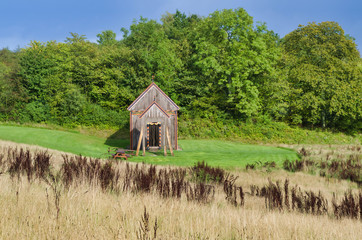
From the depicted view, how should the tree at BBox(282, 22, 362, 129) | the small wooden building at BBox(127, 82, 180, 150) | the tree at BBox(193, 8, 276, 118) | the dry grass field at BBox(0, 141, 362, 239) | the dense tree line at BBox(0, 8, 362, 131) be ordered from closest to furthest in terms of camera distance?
the dry grass field at BBox(0, 141, 362, 239), the small wooden building at BBox(127, 82, 180, 150), the tree at BBox(193, 8, 276, 118), the dense tree line at BBox(0, 8, 362, 131), the tree at BBox(282, 22, 362, 129)

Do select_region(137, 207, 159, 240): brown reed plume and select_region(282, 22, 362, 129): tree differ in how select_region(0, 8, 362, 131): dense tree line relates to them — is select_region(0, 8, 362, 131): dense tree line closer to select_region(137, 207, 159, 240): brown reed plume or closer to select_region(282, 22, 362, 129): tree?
select_region(282, 22, 362, 129): tree

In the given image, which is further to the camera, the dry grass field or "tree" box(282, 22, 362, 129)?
"tree" box(282, 22, 362, 129)

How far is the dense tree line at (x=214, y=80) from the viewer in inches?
1380

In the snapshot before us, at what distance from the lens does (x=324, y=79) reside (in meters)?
37.4

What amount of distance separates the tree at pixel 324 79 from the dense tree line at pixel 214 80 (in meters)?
0.14

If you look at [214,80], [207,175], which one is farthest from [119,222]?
[214,80]

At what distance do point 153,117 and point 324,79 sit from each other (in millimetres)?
26734

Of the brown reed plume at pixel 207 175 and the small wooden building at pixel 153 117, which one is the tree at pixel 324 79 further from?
the brown reed plume at pixel 207 175

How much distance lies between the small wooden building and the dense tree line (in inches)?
416

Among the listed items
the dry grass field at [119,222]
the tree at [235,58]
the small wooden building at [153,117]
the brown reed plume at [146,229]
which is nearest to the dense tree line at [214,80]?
the tree at [235,58]

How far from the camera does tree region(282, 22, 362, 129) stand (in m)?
36.5

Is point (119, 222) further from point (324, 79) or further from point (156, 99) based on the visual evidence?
point (324, 79)

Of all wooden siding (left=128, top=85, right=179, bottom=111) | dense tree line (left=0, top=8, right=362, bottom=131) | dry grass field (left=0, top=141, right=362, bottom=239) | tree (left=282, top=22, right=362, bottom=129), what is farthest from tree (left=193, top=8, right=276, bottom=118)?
dry grass field (left=0, top=141, right=362, bottom=239)

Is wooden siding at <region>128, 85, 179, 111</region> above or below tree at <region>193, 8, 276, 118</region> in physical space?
below
